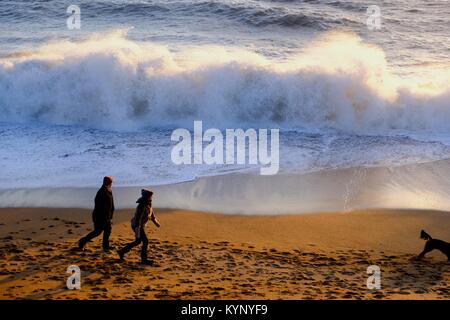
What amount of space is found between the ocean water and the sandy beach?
72cm

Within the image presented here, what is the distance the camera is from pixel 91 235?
987 cm

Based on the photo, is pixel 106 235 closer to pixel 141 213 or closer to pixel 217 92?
pixel 141 213

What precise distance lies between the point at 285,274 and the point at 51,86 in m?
11.9

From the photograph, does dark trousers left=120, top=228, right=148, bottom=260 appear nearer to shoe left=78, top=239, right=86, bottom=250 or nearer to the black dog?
shoe left=78, top=239, right=86, bottom=250

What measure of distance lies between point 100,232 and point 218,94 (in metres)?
9.56

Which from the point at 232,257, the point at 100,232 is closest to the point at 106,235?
the point at 100,232

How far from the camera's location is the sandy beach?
862cm

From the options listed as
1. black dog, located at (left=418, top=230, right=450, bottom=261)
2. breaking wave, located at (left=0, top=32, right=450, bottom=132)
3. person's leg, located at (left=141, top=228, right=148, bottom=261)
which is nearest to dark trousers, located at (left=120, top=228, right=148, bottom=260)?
person's leg, located at (left=141, top=228, right=148, bottom=261)

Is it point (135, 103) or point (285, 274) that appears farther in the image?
point (135, 103)

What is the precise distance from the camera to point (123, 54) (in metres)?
19.5
